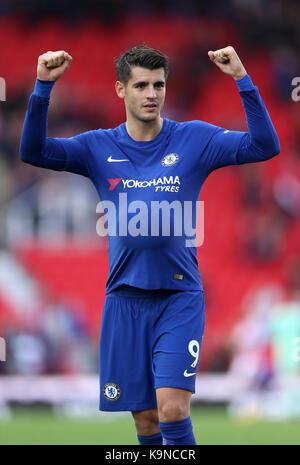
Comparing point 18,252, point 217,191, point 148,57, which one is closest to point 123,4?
point 217,191

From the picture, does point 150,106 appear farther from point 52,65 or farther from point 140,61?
point 52,65

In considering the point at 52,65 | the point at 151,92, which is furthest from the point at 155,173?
the point at 52,65

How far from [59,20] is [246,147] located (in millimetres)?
10890

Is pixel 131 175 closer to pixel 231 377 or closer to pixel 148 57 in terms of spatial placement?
pixel 148 57

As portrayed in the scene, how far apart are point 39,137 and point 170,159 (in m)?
0.70

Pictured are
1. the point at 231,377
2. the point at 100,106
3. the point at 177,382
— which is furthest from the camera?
the point at 100,106

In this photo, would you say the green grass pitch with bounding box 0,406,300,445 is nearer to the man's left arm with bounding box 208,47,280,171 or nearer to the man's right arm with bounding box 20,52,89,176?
the man's right arm with bounding box 20,52,89,176

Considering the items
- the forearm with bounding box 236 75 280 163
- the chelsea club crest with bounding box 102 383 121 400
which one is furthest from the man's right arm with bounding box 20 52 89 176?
the chelsea club crest with bounding box 102 383 121 400

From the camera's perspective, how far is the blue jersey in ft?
15.9

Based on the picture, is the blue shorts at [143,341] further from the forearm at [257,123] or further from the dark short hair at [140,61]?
the dark short hair at [140,61]

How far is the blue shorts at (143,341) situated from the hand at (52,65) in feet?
3.95

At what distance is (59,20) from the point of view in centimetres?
1510

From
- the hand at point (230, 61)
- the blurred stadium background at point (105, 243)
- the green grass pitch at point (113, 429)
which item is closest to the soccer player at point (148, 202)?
the hand at point (230, 61)

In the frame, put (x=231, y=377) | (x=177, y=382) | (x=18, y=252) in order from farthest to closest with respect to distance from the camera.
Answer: (x=18, y=252)
(x=231, y=377)
(x=177, y=382)
